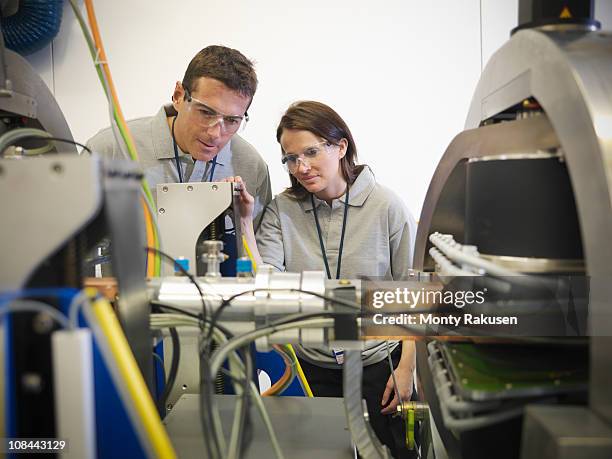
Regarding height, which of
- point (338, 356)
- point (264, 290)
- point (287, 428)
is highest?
point (264, 290)

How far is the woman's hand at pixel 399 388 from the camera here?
1.50 meters

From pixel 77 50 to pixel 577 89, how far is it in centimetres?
264

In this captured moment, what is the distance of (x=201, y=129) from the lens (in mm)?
1544

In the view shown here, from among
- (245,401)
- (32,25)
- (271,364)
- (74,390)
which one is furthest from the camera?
(32,25)

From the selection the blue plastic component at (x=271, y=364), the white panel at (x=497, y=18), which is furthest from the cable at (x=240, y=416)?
the white panel at (x=497, y=18)

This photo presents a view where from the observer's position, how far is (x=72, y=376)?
16.3 inches

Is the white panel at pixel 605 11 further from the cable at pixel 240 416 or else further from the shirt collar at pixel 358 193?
the cable at pixel 240 416

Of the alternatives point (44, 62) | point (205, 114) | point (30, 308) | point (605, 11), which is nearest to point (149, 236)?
point (30, 308)

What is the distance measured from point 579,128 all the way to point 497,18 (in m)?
2.24

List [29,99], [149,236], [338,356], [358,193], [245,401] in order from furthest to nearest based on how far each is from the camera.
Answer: [358,193] < [338,356] < [149,236] < [29,99] < [245,401]

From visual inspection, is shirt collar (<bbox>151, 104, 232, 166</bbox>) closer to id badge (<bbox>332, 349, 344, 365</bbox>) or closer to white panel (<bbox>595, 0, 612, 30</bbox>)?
id badge (<bbox>332, 349, 344, 365</bbox>)

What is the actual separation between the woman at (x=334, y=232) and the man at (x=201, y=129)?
0.58 ft

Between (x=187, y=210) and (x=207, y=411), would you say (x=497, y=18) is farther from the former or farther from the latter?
(x=207, y=411)

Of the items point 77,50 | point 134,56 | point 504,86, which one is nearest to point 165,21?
point 134,56
